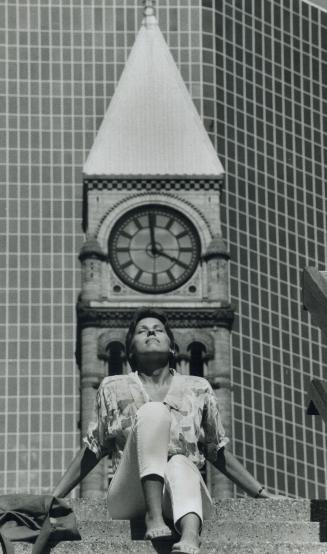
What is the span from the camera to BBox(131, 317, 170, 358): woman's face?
18.9 meters

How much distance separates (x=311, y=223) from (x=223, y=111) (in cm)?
599

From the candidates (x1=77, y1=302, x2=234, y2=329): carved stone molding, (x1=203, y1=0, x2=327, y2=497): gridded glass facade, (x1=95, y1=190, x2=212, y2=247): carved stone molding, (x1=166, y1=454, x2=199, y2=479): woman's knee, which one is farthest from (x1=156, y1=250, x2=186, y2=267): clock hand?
(x1=166, y1=454, x2=199, y2=479): woman's knee

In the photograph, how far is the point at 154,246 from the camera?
95.8 m

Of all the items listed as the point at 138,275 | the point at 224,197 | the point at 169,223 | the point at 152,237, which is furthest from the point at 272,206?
the point at 138,275

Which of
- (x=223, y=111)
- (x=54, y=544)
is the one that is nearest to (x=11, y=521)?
(x=54, y=544)

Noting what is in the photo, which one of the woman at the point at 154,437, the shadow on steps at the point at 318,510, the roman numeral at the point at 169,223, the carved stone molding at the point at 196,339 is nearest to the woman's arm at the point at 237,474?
the woman at the point at 154,437

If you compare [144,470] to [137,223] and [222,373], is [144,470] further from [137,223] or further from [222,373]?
[137,223]

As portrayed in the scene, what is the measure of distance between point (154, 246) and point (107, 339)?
17.9 ft

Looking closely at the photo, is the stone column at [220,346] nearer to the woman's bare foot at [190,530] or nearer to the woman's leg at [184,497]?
the woman's leg at [184,497]

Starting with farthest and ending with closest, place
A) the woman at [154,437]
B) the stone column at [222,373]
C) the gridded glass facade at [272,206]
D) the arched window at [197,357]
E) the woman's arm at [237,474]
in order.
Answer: the gridded glass facade at [272,206] < the stone column at [222,373] < the arched window at [197,357] < the woman's arm at [237,474] < the woman at [154,437]

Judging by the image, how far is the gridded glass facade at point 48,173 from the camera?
347 feet

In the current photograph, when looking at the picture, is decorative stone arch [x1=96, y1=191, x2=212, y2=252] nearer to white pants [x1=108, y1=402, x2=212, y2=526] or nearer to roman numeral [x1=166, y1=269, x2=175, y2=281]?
roman numeral [x1=166, y1=269, x2=175, y2=281]

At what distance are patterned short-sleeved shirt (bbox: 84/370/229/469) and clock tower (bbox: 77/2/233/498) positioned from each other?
6813 centimetres

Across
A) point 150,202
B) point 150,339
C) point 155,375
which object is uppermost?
point 150,202
